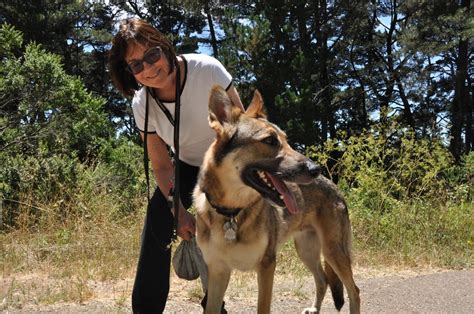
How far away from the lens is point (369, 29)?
26.4m

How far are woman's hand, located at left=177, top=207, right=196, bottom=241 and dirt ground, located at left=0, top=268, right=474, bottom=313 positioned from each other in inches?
46.3

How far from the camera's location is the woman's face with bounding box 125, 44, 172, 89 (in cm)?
347

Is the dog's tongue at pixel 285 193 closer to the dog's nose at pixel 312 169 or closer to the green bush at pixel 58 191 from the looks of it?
the dog's nose at pixel 312 169

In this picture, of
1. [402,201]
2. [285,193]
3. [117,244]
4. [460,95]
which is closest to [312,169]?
[285,193]

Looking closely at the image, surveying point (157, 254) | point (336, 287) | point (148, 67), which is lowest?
point (336, 287)

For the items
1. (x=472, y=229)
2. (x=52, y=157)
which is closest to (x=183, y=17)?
(x=52, y=157)

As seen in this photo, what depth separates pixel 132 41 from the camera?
11.5ft

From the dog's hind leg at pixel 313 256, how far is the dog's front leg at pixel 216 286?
4.32 ft

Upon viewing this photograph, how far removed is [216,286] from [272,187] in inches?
37.0

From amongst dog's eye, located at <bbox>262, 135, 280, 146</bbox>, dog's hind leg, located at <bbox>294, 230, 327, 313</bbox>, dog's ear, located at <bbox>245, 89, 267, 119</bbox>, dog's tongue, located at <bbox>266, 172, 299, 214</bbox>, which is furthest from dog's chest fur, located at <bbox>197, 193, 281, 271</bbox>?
dog's hind leg, located at <bbox>294, 230, 327, 313</bbox>

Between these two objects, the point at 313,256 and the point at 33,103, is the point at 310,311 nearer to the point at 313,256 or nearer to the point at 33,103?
the point at 313,256

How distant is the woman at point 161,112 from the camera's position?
3514 mm

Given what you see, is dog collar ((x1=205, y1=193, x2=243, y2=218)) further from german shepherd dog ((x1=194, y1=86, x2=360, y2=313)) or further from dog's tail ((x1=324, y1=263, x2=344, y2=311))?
dog's tail ((x1=324, y1=263, x2=344, y2=311))

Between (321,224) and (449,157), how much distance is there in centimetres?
621
